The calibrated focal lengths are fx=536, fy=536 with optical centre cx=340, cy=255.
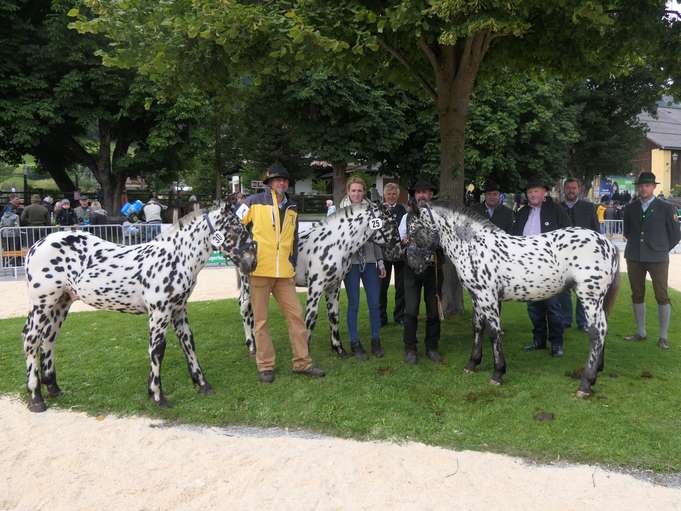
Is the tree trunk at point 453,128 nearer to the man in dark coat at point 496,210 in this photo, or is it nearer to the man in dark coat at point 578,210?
the man in dark coat at point 496,210

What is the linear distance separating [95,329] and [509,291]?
6.37m

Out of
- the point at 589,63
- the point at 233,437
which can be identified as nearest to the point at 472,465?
the point at 233,437

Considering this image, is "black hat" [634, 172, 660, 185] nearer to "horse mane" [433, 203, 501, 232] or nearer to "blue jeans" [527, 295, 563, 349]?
"blue jeans" [527, 295, 563, 349]

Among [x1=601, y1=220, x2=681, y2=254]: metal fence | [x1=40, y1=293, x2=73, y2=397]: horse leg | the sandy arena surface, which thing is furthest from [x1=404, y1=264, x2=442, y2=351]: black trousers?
[x1=601, y1=220, x2=681, y2=254]: metal fence

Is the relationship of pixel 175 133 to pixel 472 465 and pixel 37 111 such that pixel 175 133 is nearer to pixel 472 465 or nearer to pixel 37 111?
pixel 37 111

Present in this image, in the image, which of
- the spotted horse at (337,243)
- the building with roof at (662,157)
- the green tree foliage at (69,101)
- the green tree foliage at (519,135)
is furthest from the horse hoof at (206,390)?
the building with roof at (662,157)

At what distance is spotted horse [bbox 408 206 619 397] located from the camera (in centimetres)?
535

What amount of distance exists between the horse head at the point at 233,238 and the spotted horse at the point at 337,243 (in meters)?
1.15

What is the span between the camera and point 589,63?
719 cm

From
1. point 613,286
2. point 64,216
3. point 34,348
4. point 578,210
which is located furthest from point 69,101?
point 613,286

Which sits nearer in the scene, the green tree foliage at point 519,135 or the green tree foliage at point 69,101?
the green tree foliage at point 69,101

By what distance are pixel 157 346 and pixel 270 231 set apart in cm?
160

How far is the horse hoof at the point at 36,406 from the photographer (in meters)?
5.19

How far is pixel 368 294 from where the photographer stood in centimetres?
673
